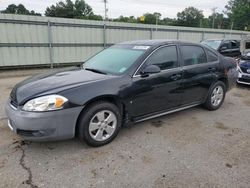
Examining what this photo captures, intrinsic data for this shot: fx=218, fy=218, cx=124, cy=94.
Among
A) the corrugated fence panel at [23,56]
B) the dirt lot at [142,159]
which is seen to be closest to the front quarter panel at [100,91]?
the dirt lot at [142,159]

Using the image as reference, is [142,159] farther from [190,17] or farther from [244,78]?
[190,17]

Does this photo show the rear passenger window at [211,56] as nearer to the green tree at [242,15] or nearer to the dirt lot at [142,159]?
the dirt lot at [142,159]

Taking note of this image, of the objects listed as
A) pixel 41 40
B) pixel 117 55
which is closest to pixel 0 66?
pixel 41 40

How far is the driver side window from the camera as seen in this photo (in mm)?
3691

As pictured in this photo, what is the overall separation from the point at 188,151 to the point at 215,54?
8.50 feet

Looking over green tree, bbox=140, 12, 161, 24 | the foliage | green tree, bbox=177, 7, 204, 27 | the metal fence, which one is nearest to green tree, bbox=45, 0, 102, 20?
the foliage

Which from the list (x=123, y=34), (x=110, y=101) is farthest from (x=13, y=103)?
(x=123, y=34)

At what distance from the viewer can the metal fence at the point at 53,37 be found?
9211 mm

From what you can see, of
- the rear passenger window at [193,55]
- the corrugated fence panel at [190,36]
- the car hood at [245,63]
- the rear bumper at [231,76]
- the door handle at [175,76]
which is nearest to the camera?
the door handle at [175,76]

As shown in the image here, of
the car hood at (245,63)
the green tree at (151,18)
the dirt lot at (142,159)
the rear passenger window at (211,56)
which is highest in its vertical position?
the green tree at (151,18)

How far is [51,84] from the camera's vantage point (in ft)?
10.1

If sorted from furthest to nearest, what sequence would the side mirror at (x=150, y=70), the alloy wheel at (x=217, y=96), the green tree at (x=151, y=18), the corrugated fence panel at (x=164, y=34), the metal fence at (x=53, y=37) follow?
1. the green tree at (x=151, y=18)
2. the corrugated fence panel at (x=164, y=34)
3. the metal fence at (x=53, y=37)
4. the alloy wheel at (x=217, y=96)
5. the side mirror at (x=150, y=70)

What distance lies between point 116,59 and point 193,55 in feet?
5.23

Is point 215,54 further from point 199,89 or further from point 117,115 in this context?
point 117,115
